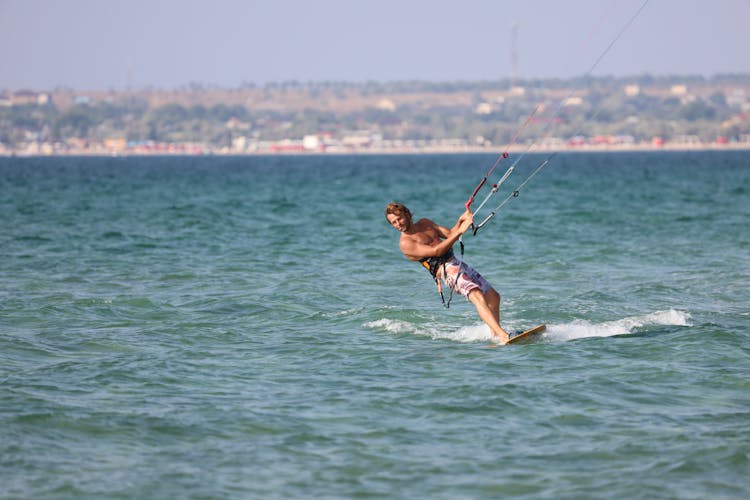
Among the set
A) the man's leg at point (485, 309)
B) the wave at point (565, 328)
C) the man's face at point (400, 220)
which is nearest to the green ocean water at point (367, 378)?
the wave at point (565, 328)

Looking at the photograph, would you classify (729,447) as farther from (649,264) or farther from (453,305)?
(649,264)

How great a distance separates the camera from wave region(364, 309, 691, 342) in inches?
488

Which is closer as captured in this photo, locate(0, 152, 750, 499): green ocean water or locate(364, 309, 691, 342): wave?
locate(0, 152, 750, 499): green ocean water

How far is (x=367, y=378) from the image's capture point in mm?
10289

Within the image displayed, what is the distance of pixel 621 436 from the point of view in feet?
27.0

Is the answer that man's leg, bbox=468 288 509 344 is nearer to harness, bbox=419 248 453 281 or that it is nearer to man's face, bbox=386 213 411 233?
harness, bbox=419 248 453 281

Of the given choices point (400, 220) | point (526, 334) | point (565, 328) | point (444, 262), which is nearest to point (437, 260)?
point (444, 262)

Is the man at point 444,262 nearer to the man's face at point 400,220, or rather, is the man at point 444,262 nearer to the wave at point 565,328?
the man's face at point 400,220

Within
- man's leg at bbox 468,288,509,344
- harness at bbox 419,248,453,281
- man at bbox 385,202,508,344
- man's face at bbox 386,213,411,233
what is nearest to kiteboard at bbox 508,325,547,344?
man at bbox 385,202,508,344

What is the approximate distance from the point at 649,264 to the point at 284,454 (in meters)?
13.6

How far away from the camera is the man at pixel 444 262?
38.9ft

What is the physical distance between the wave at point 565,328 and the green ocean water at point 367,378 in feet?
0.21

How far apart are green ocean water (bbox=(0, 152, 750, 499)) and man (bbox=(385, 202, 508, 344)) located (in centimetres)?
45

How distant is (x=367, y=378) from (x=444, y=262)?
7.79 ft
